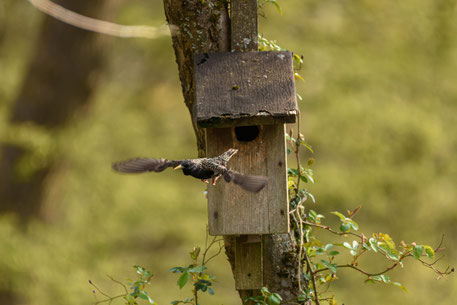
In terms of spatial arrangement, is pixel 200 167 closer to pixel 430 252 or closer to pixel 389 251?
pixel 389 251

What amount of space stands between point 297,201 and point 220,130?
471 mm

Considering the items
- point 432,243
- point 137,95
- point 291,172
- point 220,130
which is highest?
point 137,95

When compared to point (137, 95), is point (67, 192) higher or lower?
lower

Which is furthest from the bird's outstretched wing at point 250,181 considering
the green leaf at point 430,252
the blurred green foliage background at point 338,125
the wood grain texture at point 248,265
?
the blurred green foliage background at point 338,125

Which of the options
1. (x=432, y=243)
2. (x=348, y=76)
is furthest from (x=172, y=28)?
(x=348, y=76)

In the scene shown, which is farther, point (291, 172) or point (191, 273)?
point (291, 172)

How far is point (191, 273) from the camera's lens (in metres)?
2.38

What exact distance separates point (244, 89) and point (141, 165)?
20.3 inches

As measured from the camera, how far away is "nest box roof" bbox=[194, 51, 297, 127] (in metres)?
2.20

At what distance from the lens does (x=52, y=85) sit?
5.03 metres

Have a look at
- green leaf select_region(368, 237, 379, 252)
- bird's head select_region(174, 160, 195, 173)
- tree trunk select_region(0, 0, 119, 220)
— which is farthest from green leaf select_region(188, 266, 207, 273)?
tree trunk select_region(0, 0, 119, 220)

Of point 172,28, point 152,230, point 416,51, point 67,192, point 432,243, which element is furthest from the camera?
point 152,230

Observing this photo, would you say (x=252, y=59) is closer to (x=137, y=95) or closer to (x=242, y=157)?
(x=242, y=157)

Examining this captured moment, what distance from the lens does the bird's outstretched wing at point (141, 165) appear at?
6.91ft
